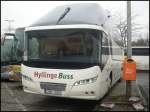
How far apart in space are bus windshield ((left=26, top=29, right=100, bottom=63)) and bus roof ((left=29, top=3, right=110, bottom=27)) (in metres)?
0.34

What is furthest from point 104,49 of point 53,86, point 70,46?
point 53,86

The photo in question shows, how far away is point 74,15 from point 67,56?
1416mm

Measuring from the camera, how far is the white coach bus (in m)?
9.97

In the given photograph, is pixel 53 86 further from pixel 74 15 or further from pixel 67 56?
pixel 74 15

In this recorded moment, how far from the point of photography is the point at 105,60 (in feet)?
36.9

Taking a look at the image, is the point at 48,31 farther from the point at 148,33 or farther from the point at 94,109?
the point at 148,33

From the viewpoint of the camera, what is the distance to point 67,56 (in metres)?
10.2

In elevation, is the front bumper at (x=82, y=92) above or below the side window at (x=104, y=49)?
below

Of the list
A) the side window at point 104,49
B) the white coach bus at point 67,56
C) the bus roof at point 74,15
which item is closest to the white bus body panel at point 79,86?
the white coach bus at point 67,56

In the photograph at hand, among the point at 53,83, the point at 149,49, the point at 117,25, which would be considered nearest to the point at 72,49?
the point at 53,83

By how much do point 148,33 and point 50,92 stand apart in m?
14.0

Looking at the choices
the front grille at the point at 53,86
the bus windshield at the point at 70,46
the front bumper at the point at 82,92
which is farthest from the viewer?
the bus windshield at the point at 70,46

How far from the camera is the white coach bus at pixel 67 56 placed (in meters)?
9.97

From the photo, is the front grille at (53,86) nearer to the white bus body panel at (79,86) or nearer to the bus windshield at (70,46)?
the white bus body panel at (79,86)
